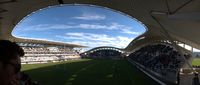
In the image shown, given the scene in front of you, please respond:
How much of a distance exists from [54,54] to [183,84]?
84461 millimetres

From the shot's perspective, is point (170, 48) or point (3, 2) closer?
point (3, 2)

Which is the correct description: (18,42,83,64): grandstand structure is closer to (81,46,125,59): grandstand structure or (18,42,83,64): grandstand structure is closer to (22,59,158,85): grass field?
(81,46,125,59): grandstand structure

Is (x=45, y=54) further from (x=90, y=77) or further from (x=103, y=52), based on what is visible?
(x=90, y=77)

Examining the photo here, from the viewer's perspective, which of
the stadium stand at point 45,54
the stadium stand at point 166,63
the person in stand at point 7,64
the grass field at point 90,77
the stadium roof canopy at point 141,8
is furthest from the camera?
the stadium stand at point 45,54

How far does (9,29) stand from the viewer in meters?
41.4

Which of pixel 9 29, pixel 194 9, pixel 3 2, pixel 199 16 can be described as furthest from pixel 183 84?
pixel 9 29

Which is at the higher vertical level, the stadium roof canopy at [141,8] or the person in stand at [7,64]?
the stadium roof canopy at [141,8]

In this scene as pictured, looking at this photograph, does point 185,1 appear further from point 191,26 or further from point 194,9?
point 191,26

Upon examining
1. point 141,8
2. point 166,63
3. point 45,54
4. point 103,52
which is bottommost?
point 103,52

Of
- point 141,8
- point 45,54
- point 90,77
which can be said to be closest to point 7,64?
point 141,8

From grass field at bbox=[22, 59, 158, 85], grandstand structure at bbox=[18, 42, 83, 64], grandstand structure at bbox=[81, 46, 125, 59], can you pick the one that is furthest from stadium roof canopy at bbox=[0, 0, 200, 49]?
grandstand structure at bbox=[81, 46, 125, 59]

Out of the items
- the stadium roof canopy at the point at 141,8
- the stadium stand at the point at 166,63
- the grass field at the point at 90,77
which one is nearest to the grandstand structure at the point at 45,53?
the stadium stand at the point at 166,63

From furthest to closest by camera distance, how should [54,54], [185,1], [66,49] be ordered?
1. [66,49]
2. [54,54]
3. [185,1]

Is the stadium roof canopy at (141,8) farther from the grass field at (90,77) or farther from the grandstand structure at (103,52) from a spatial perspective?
the grandstand structure at (103,52)
